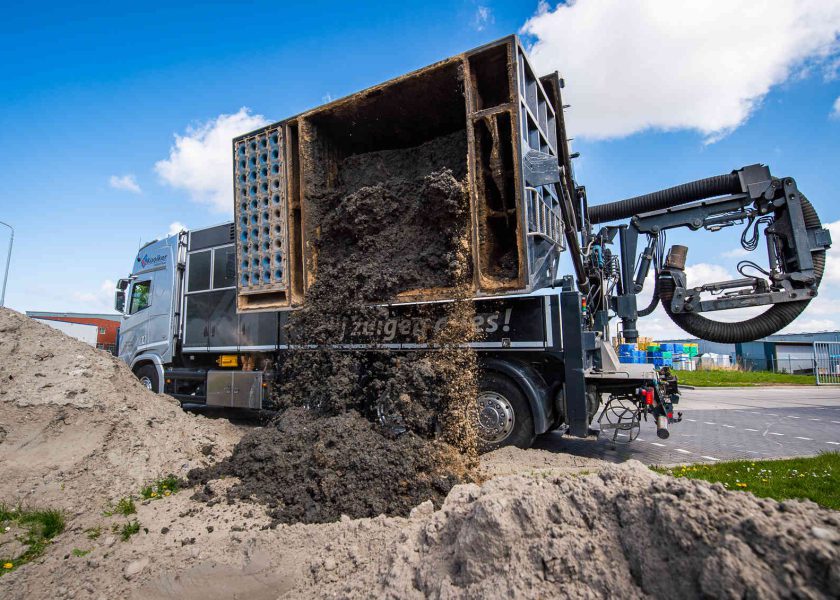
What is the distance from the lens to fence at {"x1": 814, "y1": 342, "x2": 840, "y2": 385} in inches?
722

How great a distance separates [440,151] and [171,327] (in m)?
6.38

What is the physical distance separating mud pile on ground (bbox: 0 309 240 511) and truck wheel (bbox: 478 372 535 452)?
286 centimetres

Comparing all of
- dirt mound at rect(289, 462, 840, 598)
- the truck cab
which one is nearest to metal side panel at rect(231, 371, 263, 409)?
the truck cab

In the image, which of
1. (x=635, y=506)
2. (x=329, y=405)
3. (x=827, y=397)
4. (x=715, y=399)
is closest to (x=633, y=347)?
(x=329, y=405)

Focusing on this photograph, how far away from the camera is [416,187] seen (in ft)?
16.7

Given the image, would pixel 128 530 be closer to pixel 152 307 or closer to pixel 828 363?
pixel 152 307

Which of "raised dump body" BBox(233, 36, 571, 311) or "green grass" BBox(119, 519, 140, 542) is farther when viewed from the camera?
"raised dump body" BBox(233, 36, 571, 311)

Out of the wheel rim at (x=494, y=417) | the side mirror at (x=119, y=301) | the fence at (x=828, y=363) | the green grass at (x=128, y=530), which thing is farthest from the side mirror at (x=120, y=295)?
the fence at (x=828, y=363)

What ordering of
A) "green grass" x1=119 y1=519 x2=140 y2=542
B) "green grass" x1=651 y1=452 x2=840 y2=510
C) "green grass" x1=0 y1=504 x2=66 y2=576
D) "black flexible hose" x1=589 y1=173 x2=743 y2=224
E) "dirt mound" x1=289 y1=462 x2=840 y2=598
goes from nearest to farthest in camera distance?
1. "dirt mound" x1=289 y1=462 x2=840 y2=598
2. "green grass" x1=0 y1=504 x2=66 y2=576
3. "green grass" x1=119 y1=519 x2=140 y2=542
4. "green grass" x1=651 y1=452 x2=840 y2=510
5. "black flexible hose" x1=589 y1=173 x2=743 y2=224

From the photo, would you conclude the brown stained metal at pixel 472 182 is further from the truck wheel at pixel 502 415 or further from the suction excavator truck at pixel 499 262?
the truck wheel at pixel 502 415

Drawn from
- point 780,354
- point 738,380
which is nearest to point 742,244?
point 738,380

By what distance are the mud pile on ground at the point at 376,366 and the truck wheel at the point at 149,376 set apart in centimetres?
464

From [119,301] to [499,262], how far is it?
890 centimetres

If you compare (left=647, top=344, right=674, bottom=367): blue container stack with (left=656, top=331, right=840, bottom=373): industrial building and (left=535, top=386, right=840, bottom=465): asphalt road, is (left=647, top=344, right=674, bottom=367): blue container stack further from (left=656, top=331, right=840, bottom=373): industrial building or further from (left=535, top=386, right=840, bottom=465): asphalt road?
(left=656, top=331, right=840, bottom=373): industrial building
